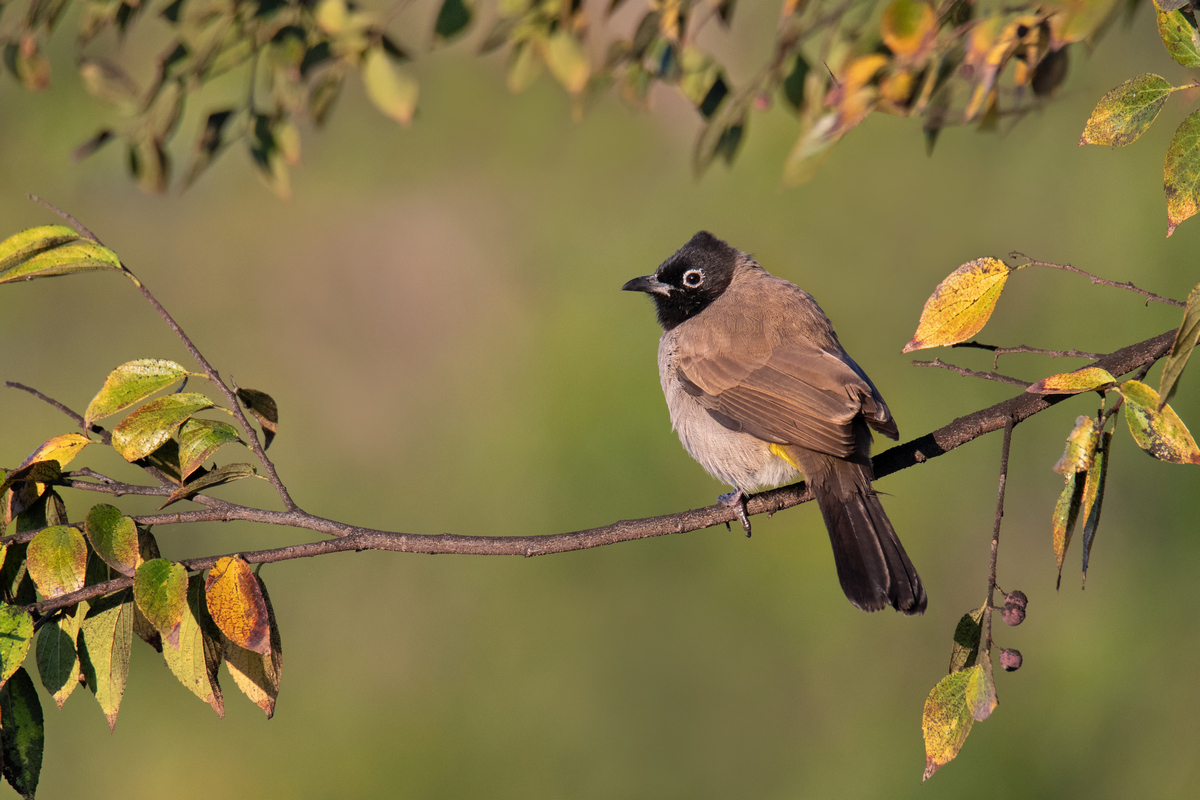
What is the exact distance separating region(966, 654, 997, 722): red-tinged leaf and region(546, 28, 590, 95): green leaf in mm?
1911

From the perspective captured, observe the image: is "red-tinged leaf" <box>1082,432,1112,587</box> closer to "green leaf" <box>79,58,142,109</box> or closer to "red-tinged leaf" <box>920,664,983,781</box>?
"red-tinged leaf" <box>920,664,983,781</box>

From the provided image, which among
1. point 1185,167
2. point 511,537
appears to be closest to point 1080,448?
point 1185,167

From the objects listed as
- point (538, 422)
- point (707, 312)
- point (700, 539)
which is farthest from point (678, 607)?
point (707, 312)

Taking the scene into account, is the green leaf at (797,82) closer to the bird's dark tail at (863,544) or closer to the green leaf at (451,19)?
the green leaf at (451,19)

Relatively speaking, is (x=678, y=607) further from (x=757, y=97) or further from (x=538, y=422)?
(x=757, y=97)

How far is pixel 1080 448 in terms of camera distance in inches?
66.4

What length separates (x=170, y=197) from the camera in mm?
8766

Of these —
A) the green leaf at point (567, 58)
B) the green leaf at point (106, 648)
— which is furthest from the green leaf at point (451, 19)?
the green leaf at point (106, 648)

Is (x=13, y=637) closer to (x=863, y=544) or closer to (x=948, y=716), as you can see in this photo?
(x=948, y=716)

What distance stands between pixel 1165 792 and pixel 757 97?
12.7ft

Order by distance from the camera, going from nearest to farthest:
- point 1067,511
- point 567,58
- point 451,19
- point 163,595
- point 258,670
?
point 1067,511 → point 163,595 → point 258,670 → point 451,19 → point 567,58

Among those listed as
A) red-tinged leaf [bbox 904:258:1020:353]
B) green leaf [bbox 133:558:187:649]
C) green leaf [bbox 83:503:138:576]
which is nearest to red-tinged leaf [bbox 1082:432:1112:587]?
red-tinged leaf [bbox 904:258:1020:353]

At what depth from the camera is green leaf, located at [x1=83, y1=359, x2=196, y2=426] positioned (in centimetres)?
204

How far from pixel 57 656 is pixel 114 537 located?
0.28 meters
